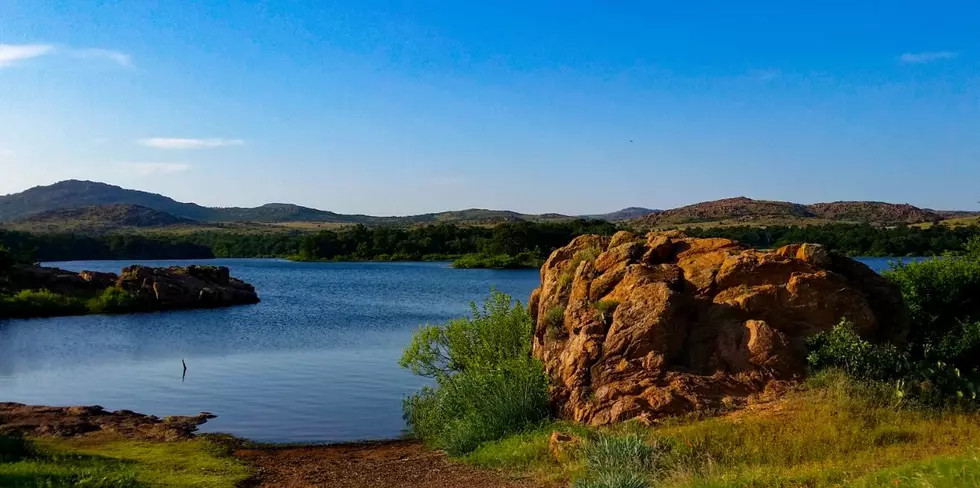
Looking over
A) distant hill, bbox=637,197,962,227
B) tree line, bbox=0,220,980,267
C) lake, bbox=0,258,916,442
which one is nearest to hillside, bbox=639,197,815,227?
distant hill, bbox=637,197,962,227

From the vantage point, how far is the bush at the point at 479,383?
1711 cm

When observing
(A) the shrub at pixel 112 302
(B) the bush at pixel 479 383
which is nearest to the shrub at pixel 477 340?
(B) the bush at pixel 479 383

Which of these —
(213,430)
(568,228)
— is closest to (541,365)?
(213,430)

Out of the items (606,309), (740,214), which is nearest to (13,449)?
(606,309)

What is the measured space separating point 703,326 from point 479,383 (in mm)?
5360

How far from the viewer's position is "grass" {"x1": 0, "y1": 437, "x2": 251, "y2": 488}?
486 inches

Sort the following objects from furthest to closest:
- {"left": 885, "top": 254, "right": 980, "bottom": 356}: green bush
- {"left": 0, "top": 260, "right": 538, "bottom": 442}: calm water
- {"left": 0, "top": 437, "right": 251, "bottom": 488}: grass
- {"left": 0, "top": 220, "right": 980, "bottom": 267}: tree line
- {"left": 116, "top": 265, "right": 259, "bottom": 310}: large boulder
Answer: {"left": 0, "top": 220, "right": 980, "bottom": 267}: tree line, {"left": 116, "top": 265, "right": 259, "bottom": 310}: large boulder, {"left": 0, "top": 260, "right": 538, "bottom": 442}: calm water, {"left": 885, "top": 254, "right": 980, "bottom": 356}: green bush, {"left": 0, "top": 437, "right": 251, "bottom": 488}: grass

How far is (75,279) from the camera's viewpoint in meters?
64.9

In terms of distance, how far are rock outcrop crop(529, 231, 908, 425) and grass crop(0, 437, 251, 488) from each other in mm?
7397

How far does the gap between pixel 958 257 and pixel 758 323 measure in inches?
359

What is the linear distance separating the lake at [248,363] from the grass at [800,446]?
424 inches

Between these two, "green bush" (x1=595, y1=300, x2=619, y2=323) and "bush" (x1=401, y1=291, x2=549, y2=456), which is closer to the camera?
"bush" (x1=401, y1=291, x2=549, y2=456)

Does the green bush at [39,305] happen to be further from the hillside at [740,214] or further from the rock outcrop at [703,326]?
the hillside at [740,214]

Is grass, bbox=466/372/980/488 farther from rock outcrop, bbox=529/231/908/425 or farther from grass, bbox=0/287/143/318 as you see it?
grass, bbox=0/287/143/318
